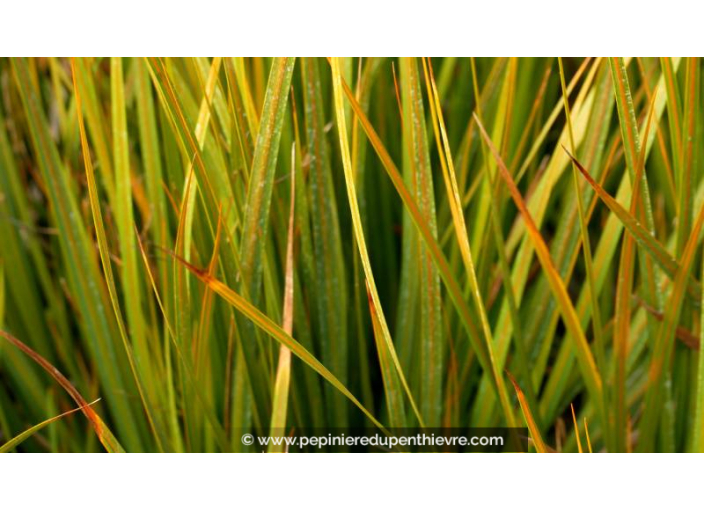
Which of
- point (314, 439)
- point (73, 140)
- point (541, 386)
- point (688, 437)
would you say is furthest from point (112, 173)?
point (688, 437)

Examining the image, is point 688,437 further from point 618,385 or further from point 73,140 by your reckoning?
point 73,140

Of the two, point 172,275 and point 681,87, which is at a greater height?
point 681,87

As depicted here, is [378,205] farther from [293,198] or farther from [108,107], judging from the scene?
[108,107]

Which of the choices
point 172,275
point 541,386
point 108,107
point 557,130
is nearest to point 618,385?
point 541,386

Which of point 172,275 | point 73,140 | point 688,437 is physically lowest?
point 688,437

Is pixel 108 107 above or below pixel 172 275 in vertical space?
above

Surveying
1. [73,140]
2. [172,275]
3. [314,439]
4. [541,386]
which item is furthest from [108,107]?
[541,386]
